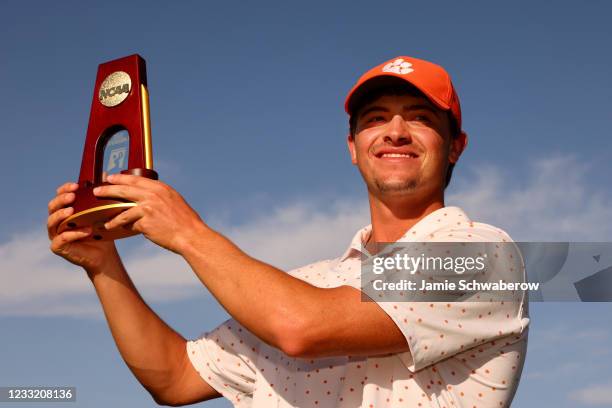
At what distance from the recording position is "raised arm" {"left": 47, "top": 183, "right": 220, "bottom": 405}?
3.81 metres

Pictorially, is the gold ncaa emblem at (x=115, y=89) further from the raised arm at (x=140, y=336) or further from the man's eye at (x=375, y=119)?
the man's eye at (x=375, y=119)

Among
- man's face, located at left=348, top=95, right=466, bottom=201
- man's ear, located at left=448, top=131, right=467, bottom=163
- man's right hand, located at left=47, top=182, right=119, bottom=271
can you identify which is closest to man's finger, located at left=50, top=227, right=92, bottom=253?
man's right hand, located at left=47, top=182, right=119, bottom=271

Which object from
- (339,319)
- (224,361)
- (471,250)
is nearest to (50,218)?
(224,361)

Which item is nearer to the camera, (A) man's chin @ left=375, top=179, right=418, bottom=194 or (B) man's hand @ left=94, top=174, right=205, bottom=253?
(B) man's hand @ left=94, top=174, right=205, bottom=253

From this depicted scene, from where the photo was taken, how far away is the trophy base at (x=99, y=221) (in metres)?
2.96

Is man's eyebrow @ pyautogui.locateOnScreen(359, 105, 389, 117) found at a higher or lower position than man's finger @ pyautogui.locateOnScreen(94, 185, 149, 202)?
higher

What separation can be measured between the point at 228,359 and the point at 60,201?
1208 millimetres

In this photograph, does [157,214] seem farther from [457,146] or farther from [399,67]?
[457,146]

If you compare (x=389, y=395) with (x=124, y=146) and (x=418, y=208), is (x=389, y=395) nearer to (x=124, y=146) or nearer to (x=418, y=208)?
(x=418, y=208)

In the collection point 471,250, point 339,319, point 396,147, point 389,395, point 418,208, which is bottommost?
point 389,395

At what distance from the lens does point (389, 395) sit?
9.63 feet

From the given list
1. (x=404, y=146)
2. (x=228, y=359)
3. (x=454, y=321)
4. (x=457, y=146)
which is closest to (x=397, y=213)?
(x=404, y=146)

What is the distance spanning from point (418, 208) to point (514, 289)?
76 centimetres

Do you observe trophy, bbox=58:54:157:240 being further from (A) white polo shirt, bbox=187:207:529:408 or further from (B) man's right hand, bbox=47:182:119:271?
(A) white polo shirt, bbox=187:207:529:408
